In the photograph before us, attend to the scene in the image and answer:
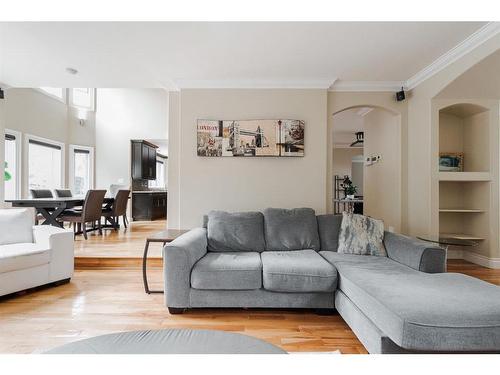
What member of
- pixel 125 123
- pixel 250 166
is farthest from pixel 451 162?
pixel 125 123

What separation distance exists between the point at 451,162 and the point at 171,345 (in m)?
4.34

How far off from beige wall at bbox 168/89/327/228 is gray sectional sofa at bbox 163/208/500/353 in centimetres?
63

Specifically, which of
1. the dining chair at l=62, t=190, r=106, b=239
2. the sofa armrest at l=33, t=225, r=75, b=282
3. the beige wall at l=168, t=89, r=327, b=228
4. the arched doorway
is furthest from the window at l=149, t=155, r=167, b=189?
the sofa armrest at l=33, t=225, r=75, b=282

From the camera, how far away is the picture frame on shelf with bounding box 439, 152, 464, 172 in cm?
389

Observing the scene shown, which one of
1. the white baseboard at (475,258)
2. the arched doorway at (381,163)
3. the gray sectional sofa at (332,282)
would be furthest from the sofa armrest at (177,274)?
the white baseboard at (475,258)

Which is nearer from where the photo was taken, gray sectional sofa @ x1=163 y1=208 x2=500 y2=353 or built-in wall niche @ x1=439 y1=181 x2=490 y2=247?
gray sectional sofa @ x1=163 y1=208 x2=500 y2=353

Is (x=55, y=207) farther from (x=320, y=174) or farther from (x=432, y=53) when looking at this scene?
(x=432, y=53)

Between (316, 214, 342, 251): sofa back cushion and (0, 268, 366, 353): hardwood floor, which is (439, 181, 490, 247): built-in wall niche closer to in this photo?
(316, 214, 342, 251): sofa back cushion

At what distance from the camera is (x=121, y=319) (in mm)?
2264

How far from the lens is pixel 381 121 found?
183 inches

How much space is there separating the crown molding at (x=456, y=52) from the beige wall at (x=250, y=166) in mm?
1189

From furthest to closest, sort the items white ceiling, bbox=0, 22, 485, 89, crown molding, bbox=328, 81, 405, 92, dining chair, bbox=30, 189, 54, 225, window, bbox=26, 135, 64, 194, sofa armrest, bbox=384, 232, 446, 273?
window, bbox=26, 135, 64, 194
dining chair, bbox=30, 189, 54, 225
crown molding, bbox=328, 81, 405, 92
white ceiling, bbox=0, 22, 485, 89
sofa armrest, bbox=384, 232, 446, 273

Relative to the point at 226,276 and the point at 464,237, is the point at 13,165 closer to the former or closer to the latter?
the point at 226,276

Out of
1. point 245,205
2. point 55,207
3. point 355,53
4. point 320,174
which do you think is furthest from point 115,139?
point 355,53
